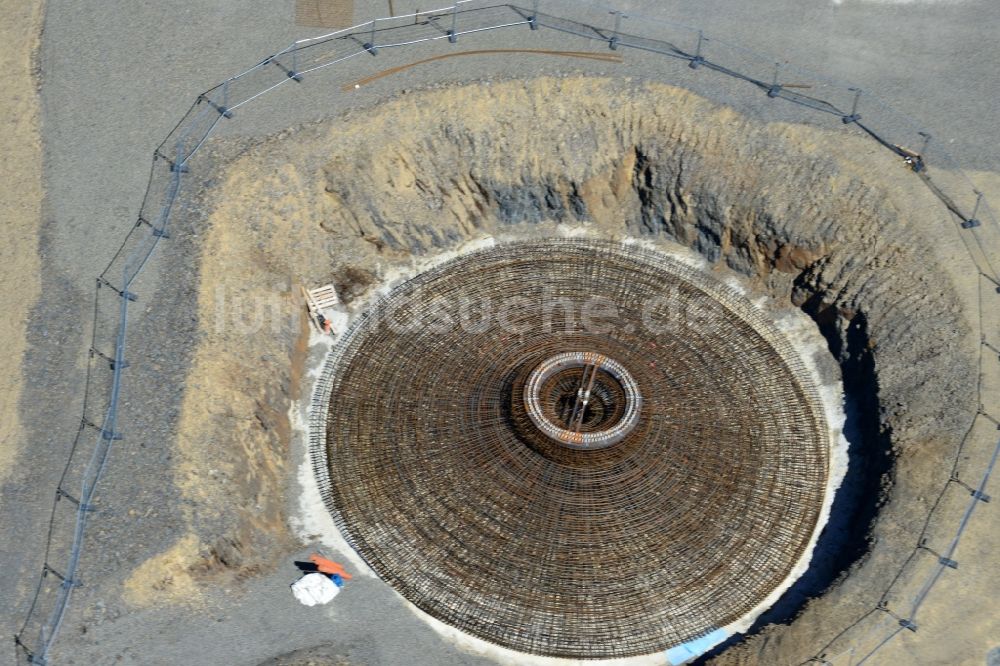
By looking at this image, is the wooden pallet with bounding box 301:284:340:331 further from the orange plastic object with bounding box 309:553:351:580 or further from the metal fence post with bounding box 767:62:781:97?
the metal fence post with bounding box 767:62:781:97

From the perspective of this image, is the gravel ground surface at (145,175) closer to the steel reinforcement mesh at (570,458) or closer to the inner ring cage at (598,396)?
the steel reinforcement mesh at (570,458)

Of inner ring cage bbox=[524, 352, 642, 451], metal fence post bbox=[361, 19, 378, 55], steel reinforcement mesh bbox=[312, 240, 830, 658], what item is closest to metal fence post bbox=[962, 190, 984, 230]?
steel reinforcement mesh bbox=[312, 240, 830, 658]

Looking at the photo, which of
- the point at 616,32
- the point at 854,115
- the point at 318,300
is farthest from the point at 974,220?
the point at 318,300

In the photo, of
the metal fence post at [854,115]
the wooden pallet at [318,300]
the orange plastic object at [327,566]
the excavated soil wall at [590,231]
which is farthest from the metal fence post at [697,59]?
the orange plastic object at [327,566]

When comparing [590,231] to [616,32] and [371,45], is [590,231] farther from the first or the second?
[371,45]

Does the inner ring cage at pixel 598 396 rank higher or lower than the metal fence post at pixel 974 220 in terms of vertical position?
lower

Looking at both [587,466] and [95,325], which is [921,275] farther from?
[95,325]
